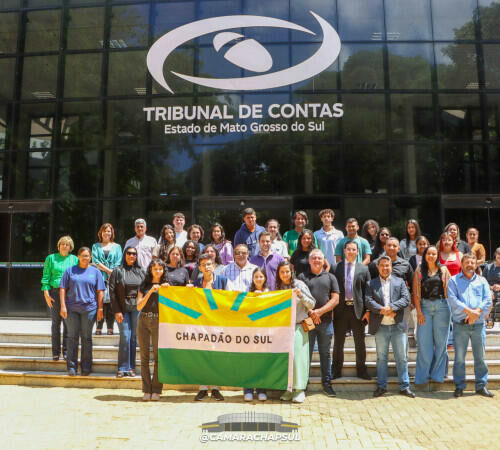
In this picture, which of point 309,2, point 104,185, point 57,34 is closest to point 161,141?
point 104,185

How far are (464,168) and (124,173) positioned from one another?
8.61m

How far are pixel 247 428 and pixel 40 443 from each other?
216cm

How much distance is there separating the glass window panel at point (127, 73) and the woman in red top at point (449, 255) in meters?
8.53

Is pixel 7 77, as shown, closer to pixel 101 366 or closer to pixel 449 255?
pixel 101 366

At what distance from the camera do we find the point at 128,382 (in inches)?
283

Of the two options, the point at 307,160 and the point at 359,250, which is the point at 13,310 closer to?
the point at 307,160

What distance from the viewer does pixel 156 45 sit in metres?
12.7

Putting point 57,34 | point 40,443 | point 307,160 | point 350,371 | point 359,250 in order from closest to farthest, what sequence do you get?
point 40,443, point 350,371, point 359,250, point 307,160, point 57,34

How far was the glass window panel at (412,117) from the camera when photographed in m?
12.1

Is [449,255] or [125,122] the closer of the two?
[449,255]

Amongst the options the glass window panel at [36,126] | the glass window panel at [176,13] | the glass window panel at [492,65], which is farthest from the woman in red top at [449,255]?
the glass window panel at [36,126]

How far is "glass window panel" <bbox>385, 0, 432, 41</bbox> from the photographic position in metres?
12.3

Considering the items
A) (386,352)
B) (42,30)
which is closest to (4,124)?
(42,30)

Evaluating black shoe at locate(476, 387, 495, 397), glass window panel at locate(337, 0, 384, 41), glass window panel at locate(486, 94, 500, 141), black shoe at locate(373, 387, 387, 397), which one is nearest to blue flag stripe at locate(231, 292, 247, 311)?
black shoe at locate(373, 387, 387, 397)
